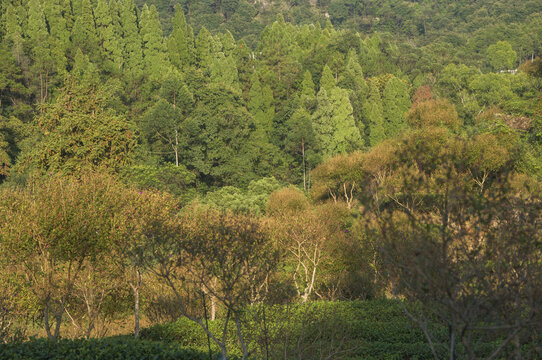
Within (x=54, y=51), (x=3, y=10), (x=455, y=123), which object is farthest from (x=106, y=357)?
(x=3, y=10)

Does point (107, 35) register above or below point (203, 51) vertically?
above

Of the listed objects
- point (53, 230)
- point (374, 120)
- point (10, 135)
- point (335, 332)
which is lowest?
point (335, 332)

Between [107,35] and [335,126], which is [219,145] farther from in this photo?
[107,35]

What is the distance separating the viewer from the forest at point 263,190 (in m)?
5.61

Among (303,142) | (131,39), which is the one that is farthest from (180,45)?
(303,142)

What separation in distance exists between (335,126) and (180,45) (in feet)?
77.2

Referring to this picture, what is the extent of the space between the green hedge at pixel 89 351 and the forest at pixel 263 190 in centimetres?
5

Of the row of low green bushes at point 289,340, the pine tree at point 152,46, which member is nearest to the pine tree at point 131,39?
the pine tree at point 152,46

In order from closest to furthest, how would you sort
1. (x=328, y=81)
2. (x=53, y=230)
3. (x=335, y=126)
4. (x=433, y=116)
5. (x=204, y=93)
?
(x=53, y=230), (x=433, y=116), (x=204, y=93), (x=335, y=126), (x=328, y=81)

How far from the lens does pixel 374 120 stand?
58562mm

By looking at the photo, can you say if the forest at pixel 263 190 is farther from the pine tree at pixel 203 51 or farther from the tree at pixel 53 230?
the pine tree at pixel 203 51

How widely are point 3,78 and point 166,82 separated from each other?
48.0 feet

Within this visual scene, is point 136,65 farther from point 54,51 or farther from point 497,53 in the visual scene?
point 497,53

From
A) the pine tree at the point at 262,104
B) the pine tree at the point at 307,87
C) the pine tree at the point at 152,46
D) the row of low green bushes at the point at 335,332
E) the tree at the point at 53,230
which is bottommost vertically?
the row of low green bushes at the point at 335,332
